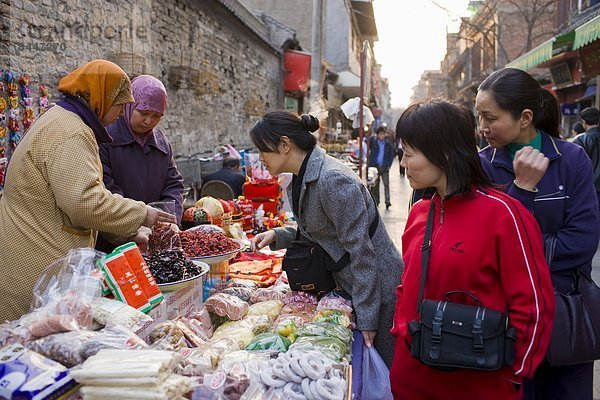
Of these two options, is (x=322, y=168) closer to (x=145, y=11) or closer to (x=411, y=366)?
(x=411, y=366)

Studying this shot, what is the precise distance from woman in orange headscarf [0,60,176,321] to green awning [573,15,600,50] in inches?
273

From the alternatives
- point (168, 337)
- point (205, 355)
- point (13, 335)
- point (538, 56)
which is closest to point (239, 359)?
point (205, 355)

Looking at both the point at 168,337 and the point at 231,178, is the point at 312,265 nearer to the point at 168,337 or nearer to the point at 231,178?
the point at 168,337

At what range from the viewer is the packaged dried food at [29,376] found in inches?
59.1

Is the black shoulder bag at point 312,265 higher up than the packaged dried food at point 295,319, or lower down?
higher up

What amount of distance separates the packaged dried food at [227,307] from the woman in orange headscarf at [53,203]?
1.89 feet

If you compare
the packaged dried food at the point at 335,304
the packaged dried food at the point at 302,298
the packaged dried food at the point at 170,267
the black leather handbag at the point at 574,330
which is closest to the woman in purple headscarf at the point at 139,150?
the packaged dried food at the point at 170,267

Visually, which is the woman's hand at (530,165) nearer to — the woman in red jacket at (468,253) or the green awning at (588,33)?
the woman in red jacket at (468,253)

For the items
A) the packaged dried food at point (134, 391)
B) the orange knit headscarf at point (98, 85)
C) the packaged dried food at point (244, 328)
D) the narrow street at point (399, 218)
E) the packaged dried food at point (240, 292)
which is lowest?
the narrow street at point (399, 218)

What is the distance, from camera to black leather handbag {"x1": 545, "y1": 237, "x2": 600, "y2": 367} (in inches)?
87.4

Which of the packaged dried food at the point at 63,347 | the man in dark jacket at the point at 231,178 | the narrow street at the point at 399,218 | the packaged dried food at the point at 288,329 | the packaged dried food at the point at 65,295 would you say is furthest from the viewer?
the man in dark jacket at the point at 231,178

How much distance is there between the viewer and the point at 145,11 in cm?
A: 799

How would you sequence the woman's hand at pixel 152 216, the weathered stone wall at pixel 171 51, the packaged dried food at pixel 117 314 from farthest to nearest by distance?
the weathered stone wall at pixel 171 51 < the woman's hand at pixel 152 216 < the packaged dried food at pixel 117 314

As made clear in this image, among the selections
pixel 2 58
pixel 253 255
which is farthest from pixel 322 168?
pixel 2 58
